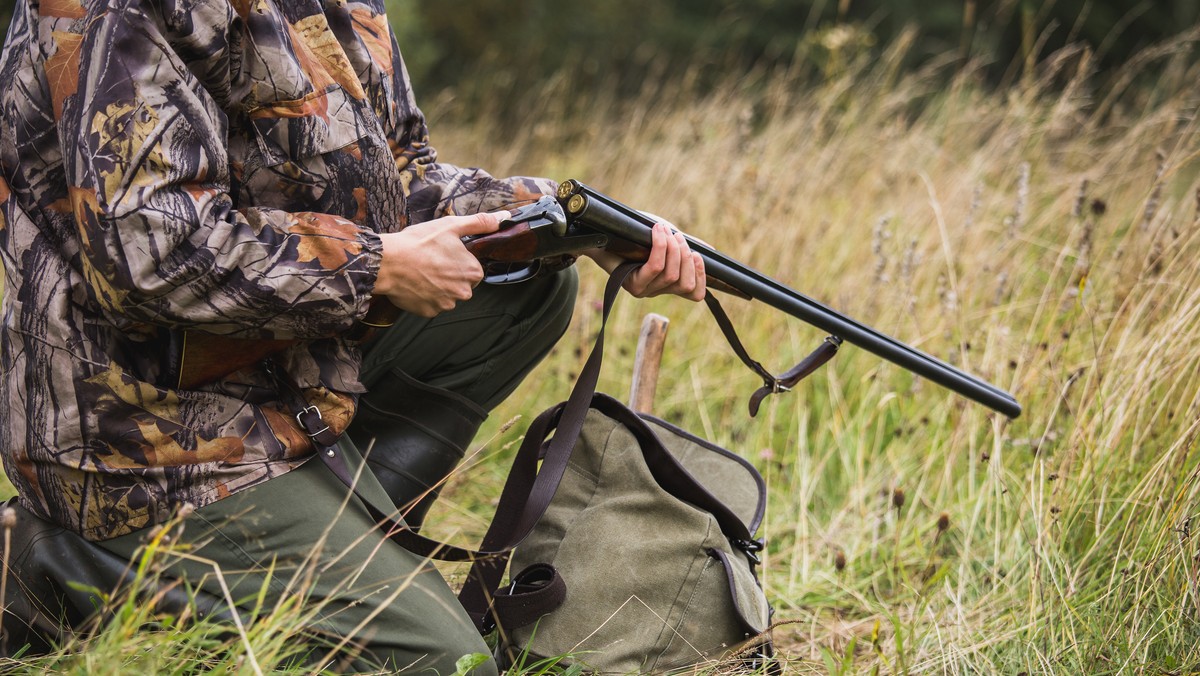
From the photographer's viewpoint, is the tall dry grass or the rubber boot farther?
the tall dry grass

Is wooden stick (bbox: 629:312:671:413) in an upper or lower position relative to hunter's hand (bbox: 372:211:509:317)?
lower

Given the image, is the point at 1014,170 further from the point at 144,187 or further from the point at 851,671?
the point at 144,187

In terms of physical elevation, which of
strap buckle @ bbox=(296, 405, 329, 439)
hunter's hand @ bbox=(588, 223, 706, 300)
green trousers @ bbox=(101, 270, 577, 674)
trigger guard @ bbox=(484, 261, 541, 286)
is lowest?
green trousers @ bbox=(101, 270, 577, 674)

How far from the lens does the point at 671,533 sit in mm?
2303

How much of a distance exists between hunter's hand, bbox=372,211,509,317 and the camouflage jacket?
6cm

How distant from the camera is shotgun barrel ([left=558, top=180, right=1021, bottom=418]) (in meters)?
2.31

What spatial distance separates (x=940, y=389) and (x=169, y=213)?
294cm

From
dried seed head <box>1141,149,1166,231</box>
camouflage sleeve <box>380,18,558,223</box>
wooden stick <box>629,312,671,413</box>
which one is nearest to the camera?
camouflage sleeve <box>380,18,558,223</box>

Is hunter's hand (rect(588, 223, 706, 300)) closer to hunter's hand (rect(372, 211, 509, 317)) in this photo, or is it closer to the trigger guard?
the trigger guard

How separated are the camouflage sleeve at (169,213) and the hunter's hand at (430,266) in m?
0.08

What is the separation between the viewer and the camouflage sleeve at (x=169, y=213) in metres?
1.66

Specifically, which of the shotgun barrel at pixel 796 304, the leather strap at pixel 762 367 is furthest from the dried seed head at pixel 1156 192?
the leather strap at pixel 762 367

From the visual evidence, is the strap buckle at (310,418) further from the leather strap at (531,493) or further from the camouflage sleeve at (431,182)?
the camouflage sleeve at (431,182)

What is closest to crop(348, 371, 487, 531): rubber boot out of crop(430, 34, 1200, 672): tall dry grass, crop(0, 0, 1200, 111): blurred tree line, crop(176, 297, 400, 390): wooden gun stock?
crop(176, 297, 400, 390): wooden gun stock
